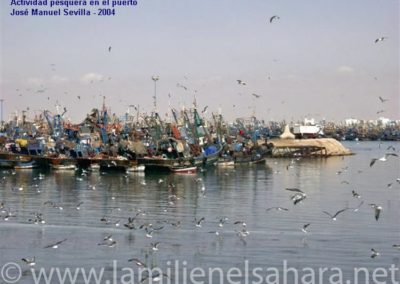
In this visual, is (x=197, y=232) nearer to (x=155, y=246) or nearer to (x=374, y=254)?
(x=155, y=246)

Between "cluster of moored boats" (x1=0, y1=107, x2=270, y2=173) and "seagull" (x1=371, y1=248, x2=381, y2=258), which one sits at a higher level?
"cluster of moored boats" (x1=0, y1=107, x2=270, y2=173)

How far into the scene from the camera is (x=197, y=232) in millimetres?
25859

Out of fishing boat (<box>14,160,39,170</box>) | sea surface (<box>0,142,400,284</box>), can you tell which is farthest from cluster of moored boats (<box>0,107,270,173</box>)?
sea surface (<box>0,142,400,284</box>)

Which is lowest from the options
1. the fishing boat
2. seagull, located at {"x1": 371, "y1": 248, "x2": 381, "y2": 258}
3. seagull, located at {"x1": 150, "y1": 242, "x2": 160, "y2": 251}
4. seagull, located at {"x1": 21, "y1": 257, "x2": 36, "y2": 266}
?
seagull, located at {"x1": 371, "y1": 248, "x2": 381, "y2": 258}

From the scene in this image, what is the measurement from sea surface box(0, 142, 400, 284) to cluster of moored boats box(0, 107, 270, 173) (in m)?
13.4

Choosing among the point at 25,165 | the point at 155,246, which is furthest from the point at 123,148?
the point at 155,246

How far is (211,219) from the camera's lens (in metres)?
29.4

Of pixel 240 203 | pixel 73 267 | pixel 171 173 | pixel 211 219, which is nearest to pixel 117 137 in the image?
pixel 171 173

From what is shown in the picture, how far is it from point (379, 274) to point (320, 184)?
2657cm

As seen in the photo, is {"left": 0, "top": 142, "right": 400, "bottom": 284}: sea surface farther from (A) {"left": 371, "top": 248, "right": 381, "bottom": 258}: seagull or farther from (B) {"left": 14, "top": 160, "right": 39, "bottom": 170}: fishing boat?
(B) {"left": 14, "top": 160, "right": 39, "bottom": 170}: fishing boat

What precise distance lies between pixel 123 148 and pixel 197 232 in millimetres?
38345

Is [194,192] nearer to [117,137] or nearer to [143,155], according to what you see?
[143,155]

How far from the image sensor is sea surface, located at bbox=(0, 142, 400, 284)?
20516 millimetres

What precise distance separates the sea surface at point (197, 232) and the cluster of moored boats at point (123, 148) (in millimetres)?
13411
